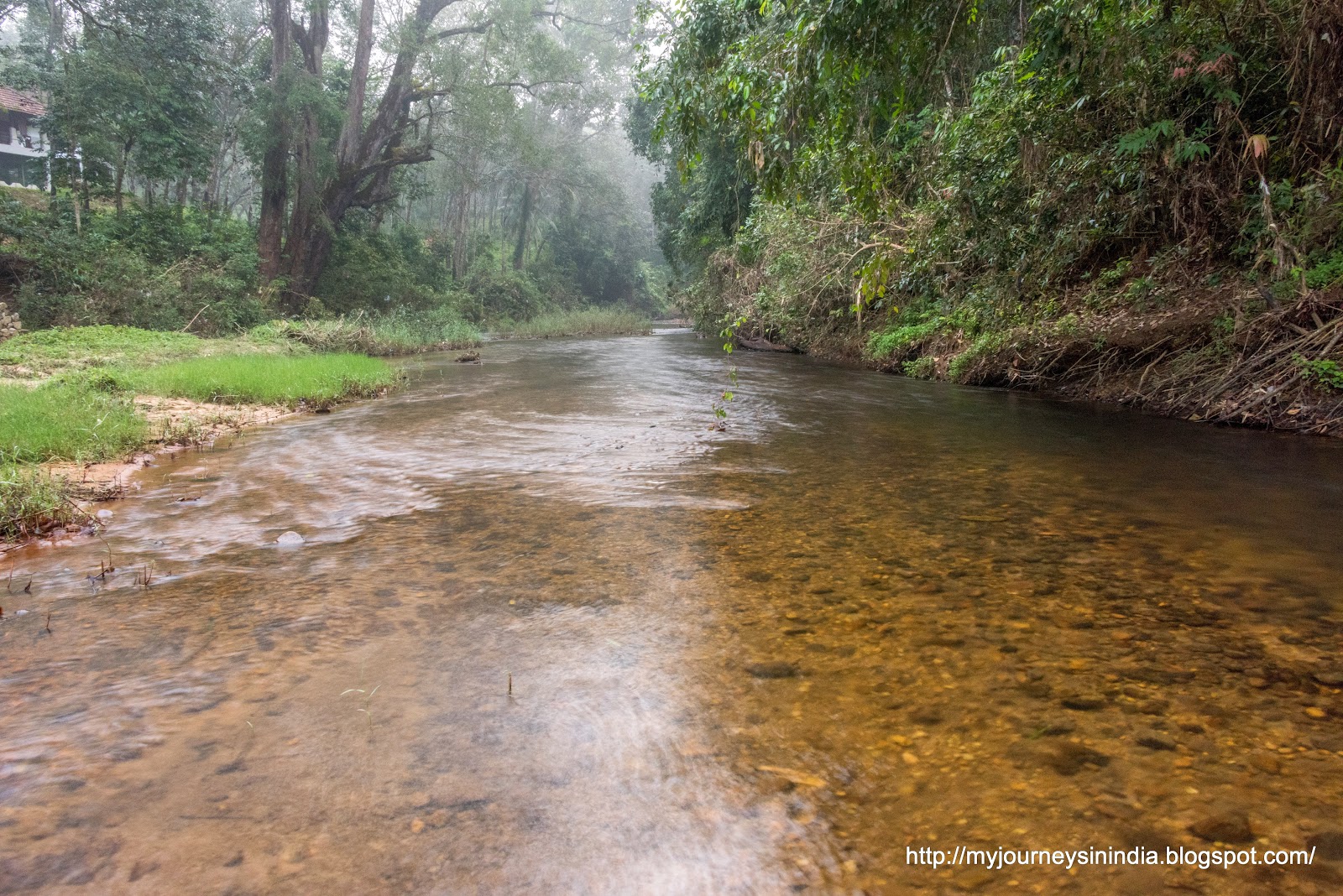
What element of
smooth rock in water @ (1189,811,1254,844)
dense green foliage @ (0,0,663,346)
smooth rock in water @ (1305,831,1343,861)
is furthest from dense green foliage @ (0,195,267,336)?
smooth rock in water @ (1305,831,1343,861)

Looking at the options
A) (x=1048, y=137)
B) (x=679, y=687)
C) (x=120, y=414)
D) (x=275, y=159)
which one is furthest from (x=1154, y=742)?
(x=275, y=159)

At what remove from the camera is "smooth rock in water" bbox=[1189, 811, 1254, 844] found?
1535mm

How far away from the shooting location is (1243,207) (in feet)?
23.4

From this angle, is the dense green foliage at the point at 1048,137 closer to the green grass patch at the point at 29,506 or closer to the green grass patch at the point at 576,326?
the green grass patch at the point at 29,506

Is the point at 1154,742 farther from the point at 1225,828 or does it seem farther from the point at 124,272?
the point at 124,272

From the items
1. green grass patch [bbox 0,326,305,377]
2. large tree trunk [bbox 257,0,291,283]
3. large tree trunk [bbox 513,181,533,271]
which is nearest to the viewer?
green grass patch [bbox 0,326,305,377]

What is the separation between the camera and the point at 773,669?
91.2 inches

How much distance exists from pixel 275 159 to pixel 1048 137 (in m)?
19.3

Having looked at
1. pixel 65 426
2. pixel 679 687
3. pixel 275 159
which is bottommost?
pixel 679 687

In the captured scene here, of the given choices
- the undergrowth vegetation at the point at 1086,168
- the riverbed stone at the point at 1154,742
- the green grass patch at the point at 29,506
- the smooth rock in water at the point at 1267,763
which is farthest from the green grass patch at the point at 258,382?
the smooth rock in water at the point at 1267,763

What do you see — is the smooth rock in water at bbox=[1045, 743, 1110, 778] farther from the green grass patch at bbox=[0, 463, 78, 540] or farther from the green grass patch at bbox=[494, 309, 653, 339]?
the green grass patch at bbox=[494, 309, 653, 339]

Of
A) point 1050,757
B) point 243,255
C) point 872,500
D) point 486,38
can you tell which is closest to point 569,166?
point 486,38

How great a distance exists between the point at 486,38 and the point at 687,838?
24667 millimetres

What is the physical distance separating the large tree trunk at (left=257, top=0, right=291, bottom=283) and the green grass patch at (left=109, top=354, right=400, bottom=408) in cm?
1078
